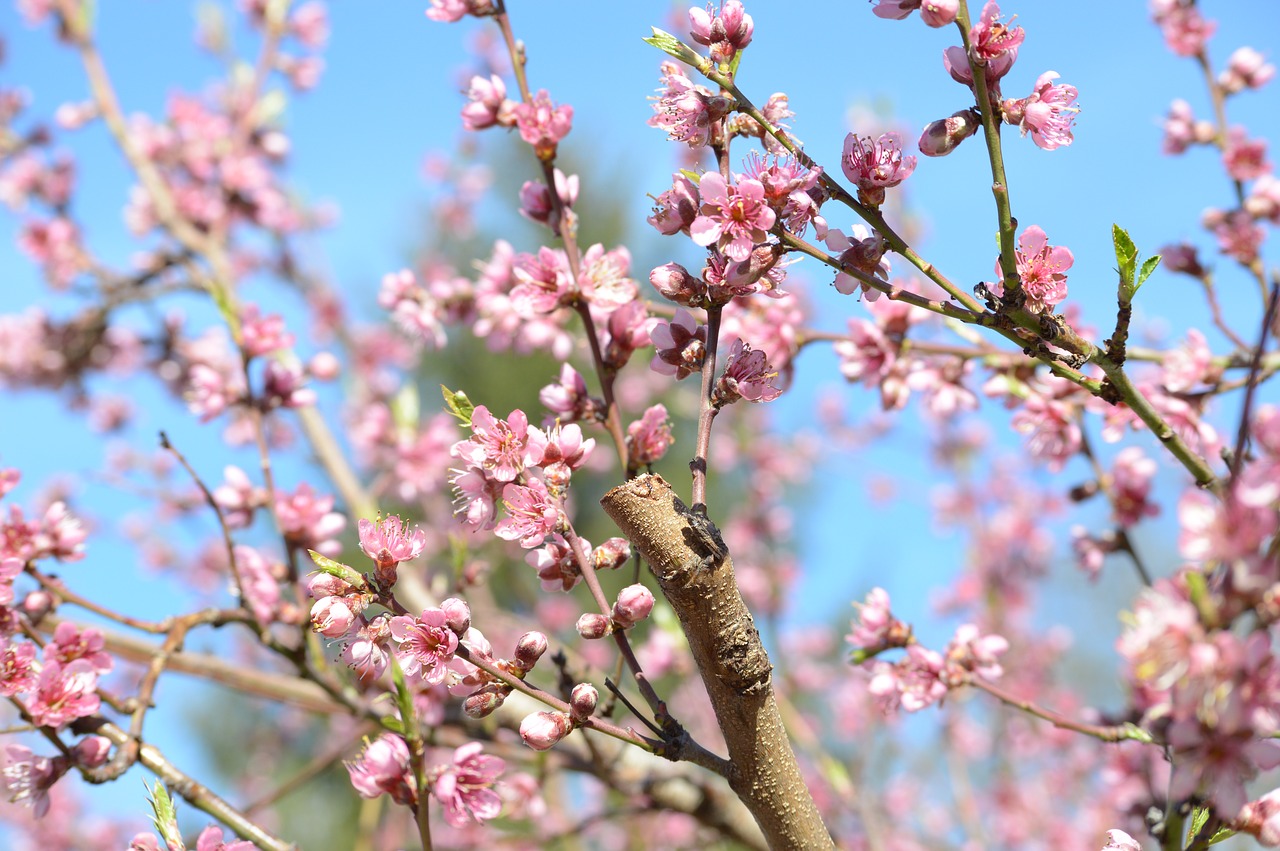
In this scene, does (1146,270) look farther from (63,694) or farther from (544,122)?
(63,694)

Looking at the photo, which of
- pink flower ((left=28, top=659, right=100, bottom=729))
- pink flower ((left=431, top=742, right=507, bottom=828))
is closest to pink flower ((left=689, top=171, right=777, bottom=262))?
pink flower ((left=431, top=742, right=507, bottom=828))

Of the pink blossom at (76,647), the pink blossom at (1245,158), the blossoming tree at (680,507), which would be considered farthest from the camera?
the pink blossom at (1245,158)

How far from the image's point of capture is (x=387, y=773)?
933 millimetres

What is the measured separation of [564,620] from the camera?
5.12m

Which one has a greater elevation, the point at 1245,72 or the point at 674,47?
the point at 1245,72

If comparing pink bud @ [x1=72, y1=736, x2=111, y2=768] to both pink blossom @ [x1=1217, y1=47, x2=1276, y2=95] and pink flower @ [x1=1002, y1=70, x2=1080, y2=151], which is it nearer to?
pink flower @ [x1=1002, y1=70, x2=1080, y2=151]

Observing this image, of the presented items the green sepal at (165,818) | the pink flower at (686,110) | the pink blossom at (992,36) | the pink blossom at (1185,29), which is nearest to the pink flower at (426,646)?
the green sepal at (165,818)

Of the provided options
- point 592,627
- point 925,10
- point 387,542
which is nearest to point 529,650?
point 592,627

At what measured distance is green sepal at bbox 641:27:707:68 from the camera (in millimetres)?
891

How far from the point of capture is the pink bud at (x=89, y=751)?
42.3 inches

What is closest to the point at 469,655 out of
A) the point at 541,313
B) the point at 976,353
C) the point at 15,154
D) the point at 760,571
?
the point at 541,313

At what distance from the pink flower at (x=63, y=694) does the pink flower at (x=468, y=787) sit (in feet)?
1.55

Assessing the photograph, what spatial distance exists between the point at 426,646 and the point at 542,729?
5.6 inches

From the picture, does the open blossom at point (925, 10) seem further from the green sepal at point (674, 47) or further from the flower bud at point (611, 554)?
the flower bud at point (611, 554)
